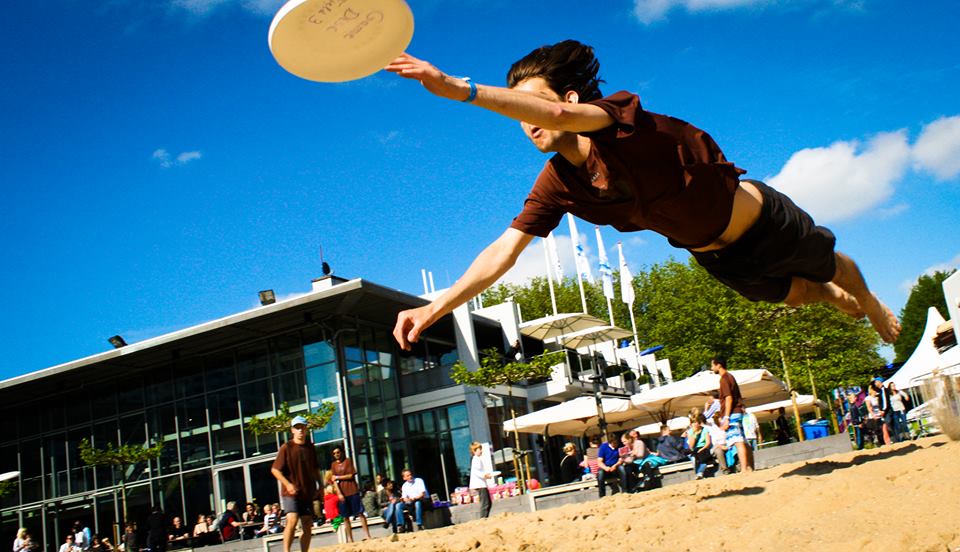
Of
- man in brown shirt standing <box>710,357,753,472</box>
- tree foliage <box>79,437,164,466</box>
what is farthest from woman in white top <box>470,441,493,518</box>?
tree foliage <box>79,437,164,466</box>

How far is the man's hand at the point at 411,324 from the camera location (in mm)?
3764

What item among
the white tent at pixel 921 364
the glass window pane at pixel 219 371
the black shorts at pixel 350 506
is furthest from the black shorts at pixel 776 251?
the glass window pane at pixel 219 371

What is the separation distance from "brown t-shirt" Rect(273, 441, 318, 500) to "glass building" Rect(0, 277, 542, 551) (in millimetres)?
15689

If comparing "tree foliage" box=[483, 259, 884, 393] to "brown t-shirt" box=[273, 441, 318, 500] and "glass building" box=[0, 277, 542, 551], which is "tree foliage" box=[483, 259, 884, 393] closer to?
"glass building" box=[0, 277, 542, 551]

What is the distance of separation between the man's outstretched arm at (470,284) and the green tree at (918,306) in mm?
64603

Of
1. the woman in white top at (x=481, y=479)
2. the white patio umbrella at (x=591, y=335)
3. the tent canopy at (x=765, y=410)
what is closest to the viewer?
the woman in white top at (x=481, y=479)

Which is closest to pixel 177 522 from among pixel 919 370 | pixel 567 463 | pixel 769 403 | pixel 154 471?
pixel 154 471

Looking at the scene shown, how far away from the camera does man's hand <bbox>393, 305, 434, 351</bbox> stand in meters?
3.76

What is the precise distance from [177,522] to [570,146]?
24738 millimetres

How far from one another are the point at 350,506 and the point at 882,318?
37.7ft

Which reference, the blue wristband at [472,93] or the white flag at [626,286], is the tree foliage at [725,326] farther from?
the blue wristband at [472,93]

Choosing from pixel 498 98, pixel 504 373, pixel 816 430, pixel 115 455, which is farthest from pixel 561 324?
pixel 498 98

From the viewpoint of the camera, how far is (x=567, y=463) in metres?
20.7

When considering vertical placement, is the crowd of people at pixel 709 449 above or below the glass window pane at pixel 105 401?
below
